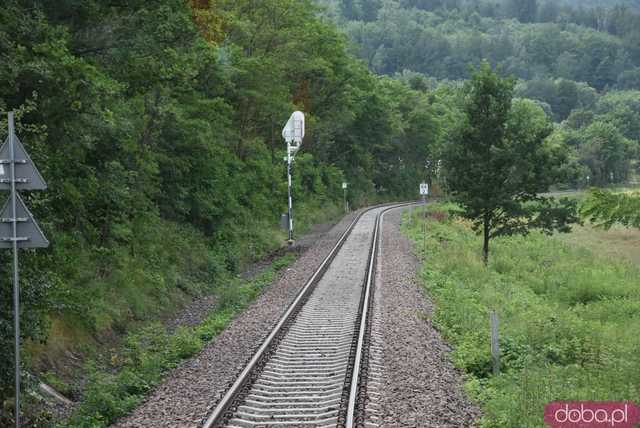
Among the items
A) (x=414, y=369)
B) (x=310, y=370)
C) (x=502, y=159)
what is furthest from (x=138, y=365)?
(x=502, y=159)

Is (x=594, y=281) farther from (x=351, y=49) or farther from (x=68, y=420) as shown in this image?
(x=351, y=49)

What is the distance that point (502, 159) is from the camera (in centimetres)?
2817

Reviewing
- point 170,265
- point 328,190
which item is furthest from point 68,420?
point 328,190

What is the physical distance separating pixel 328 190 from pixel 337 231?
20064mm

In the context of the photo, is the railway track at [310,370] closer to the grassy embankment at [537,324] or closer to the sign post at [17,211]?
the grassy embankment at [537,324]

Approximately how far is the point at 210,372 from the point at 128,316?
213 inches

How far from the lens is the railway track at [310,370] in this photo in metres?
9.16

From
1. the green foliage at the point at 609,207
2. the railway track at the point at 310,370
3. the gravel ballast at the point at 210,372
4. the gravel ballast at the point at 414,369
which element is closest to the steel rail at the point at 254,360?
the railway track at the point at 310,370

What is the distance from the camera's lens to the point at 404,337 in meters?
13.7

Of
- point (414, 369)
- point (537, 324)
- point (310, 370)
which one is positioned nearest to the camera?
point (414, 369)

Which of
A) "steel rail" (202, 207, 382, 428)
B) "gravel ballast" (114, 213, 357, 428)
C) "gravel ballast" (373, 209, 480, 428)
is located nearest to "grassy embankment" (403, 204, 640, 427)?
"gravel ballast" (373, 209, 480, 428)

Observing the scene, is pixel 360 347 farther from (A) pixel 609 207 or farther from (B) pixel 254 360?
(A) pixel 609 207

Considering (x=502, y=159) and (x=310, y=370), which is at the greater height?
(x=502, y=159)

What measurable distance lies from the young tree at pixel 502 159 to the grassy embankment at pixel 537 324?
224cm
